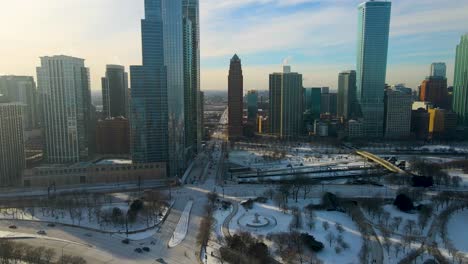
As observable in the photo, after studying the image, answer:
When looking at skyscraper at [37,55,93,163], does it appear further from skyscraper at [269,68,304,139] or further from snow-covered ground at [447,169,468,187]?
snow-covered ground at [447,169,468,187]

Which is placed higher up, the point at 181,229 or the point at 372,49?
the point at 372,49

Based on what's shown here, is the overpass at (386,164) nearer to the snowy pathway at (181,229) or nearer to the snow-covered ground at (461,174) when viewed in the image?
the snow-covered ground at (461,174)

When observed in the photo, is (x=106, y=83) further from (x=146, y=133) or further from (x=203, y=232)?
(x=203, y=232)

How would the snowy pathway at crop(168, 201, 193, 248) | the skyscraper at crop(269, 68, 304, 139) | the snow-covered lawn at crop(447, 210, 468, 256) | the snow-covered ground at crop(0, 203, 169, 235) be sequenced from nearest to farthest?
the snow-covered lawn at crop(447, 210, 468, 256) → the snowy pathway at crop(168, 201, 193, 248) → the snow-covered ground at crop(0, 203, 169, 235) → the skyscraper at crop(269, 68, 304, 139)

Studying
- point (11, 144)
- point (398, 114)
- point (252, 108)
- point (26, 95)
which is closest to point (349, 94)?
point (398, 114)

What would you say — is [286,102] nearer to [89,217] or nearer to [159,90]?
[159,90]

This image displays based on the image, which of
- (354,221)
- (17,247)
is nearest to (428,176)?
(354,221)

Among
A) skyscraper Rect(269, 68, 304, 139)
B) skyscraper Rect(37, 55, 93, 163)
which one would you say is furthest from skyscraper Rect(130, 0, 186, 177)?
skyscraper Rect(269, 68, 304, 139)
